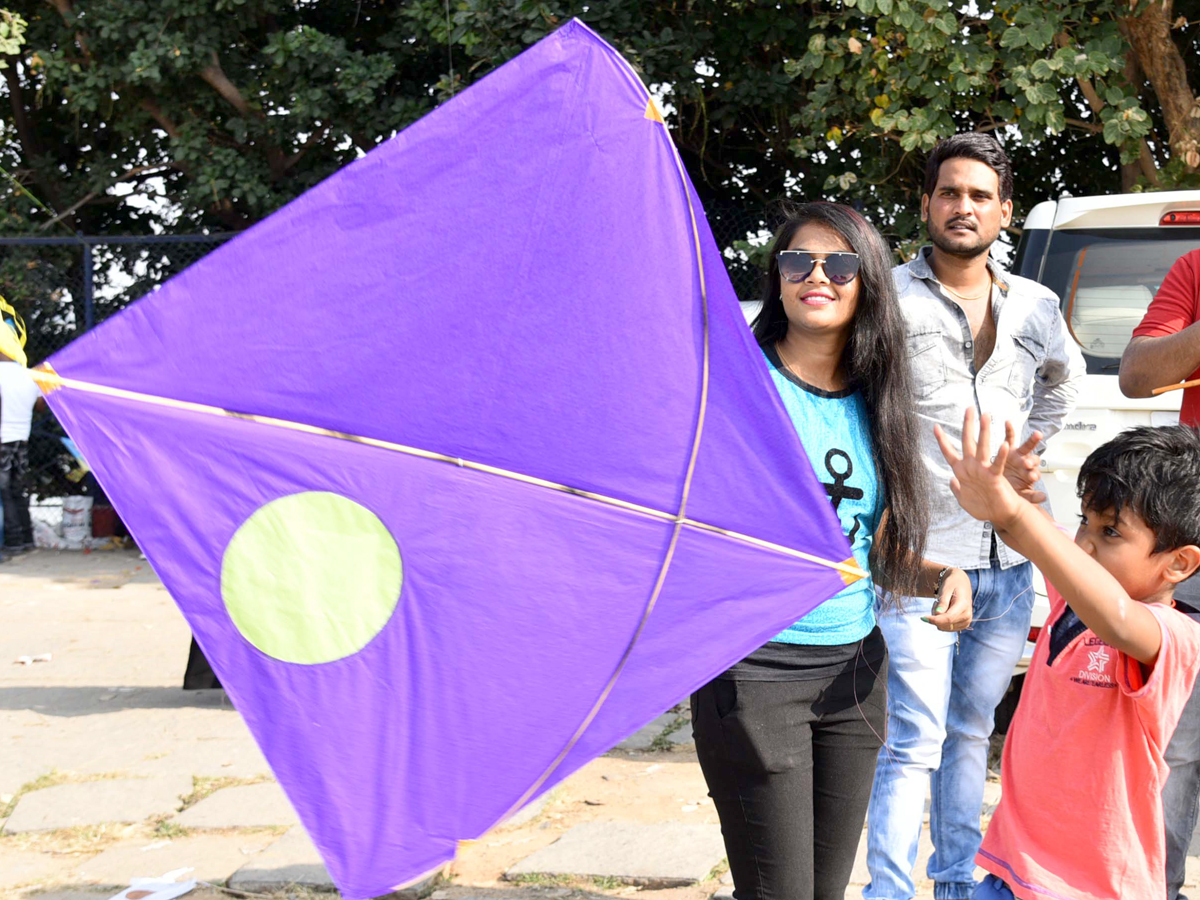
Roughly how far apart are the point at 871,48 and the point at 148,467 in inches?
258

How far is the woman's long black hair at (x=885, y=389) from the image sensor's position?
267cm

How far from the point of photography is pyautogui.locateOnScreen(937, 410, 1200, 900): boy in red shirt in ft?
7.32

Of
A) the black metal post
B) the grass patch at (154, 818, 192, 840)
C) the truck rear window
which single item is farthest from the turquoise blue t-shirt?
the black metal post

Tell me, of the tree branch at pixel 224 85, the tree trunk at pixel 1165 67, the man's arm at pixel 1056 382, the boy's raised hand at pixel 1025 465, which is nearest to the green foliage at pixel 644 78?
the tree branch at pixel 224 85

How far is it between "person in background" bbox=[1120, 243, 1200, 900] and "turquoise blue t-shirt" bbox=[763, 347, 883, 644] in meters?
0.76

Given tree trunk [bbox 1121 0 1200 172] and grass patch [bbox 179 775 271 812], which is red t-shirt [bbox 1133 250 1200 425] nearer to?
grass patch [bbox 179 775 271 812]

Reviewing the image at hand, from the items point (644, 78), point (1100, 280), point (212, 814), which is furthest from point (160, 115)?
point (1100, 280)

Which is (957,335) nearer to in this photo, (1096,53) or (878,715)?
(878,715)

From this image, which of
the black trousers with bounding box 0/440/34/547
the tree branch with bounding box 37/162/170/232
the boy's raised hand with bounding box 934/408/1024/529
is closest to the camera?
the boy's raised hand with bounding box 934/408/1024/529

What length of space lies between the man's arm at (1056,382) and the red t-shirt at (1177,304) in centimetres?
26

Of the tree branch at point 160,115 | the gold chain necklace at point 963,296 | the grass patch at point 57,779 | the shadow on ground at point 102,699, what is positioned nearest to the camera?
the gold chain necklace at point 963,296

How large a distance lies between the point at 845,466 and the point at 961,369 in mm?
824

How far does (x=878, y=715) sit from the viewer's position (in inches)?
103

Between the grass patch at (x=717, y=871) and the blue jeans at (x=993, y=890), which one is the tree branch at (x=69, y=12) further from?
the blue jeans at (x=993, y=890)
